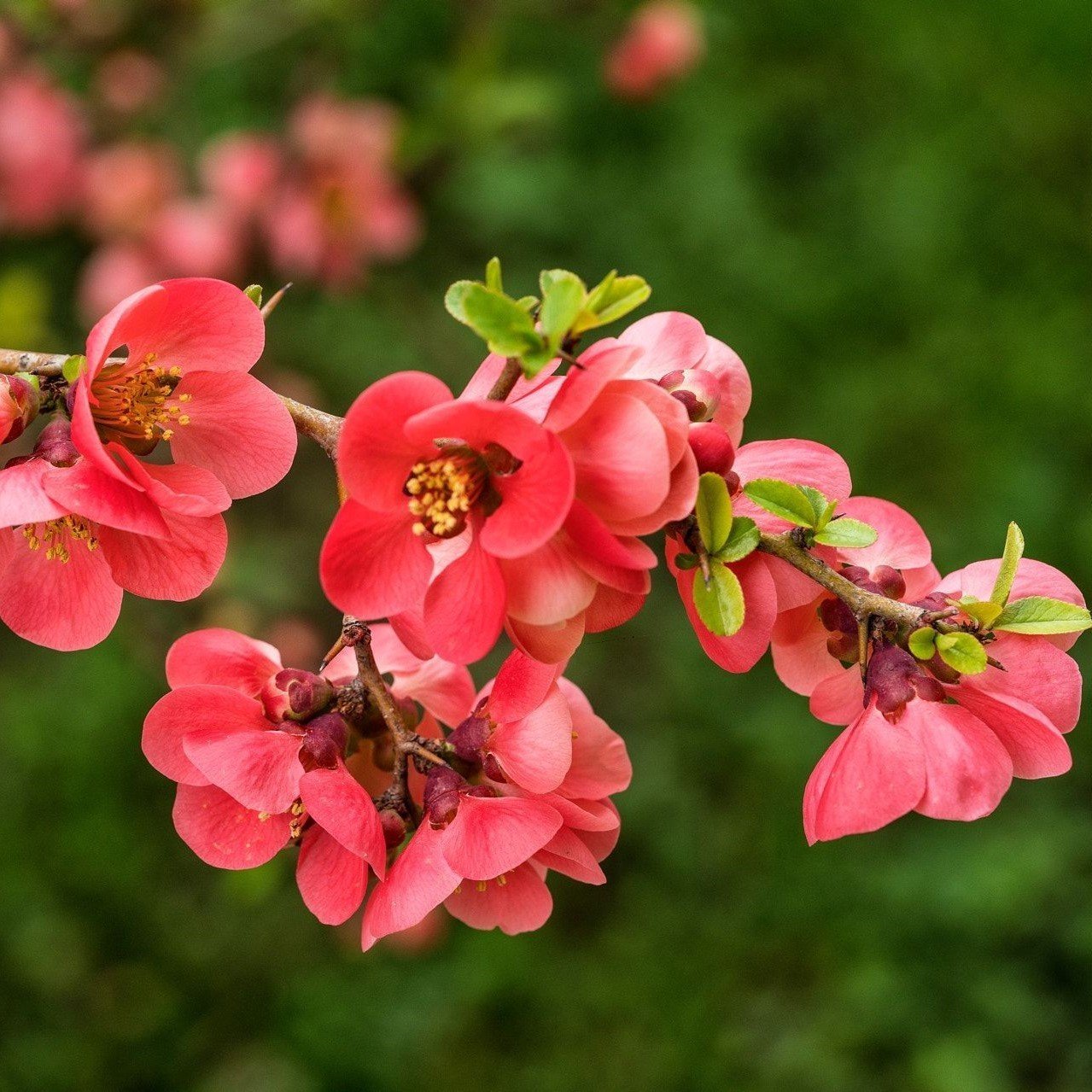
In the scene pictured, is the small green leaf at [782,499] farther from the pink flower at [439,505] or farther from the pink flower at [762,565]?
the pink flower at [439,505]

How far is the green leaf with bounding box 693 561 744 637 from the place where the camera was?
742mm

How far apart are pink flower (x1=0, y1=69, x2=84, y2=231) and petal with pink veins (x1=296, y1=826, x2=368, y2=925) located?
2.09 m

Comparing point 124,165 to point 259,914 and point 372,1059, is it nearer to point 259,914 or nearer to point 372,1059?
point 259,914

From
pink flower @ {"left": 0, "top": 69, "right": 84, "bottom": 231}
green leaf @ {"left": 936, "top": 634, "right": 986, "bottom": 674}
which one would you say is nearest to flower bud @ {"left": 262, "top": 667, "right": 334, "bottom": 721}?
green leaf @ {"left": 936, "top": 634, "right": 986, "bottom": 674}

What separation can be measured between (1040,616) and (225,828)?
582 mm

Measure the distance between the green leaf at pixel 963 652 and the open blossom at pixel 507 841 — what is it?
27 cm

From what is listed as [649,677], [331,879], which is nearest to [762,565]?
[331,879]

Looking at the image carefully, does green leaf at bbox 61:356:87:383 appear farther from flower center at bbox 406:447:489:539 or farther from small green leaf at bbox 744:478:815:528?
small green leaf at bbox 744:478:815:528

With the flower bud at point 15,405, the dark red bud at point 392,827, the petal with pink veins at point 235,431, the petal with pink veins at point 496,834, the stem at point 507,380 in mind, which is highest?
the stem at point 507,380

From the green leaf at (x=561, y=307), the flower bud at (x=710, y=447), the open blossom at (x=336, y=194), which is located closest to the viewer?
the green leaf at (x=561, y=307)

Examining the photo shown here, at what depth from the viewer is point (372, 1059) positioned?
239 cm

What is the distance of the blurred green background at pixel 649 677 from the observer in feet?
7.77

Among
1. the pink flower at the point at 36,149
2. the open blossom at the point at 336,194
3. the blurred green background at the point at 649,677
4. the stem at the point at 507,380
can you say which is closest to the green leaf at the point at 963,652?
the stem at the point at 507,380

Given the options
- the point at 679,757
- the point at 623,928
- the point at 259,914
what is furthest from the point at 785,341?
the point at 259,914
